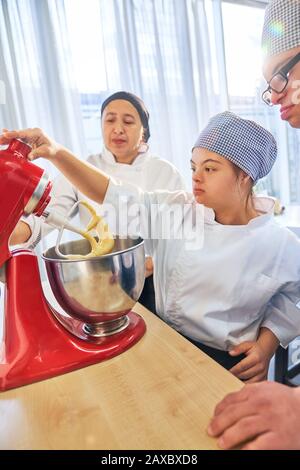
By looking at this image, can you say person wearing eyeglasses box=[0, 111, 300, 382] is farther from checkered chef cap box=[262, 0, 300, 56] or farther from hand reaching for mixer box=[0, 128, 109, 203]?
checkered chef cap box=[262, 0, 300, 56]

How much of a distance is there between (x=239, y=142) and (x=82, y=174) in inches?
16.6

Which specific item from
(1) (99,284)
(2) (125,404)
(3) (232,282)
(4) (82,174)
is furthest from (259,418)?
(4) (82,174)

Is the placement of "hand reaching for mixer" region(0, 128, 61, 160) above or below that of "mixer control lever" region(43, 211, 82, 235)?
above

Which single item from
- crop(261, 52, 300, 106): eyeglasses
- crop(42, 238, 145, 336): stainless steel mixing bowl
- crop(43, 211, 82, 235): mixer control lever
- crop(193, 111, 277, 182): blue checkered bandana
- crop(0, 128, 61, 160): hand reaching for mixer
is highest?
crop(261, 52, 300, 106): eyeglasses

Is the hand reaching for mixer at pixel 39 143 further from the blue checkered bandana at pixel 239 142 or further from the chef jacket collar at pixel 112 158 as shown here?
the chef jacket collar at pixel 112 158

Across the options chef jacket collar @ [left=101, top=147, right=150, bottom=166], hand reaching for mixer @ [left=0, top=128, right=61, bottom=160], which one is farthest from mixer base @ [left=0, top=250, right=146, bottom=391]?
chef jacket collar @ [left=101, top=147, right=150, bottom=166]

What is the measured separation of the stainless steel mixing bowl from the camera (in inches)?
21.3

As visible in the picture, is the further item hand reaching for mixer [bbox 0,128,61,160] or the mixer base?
hand reaching for mixer [bbox 0,128,61,160]

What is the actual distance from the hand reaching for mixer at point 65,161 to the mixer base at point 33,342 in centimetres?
23

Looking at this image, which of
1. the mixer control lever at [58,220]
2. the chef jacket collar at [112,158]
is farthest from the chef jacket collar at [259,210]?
the chef jacket collar at [112,158]

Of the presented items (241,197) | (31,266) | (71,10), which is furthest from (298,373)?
(71,10)

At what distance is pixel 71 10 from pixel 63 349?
2.04 metres

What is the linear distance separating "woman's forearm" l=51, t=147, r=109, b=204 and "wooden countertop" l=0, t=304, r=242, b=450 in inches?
15.6

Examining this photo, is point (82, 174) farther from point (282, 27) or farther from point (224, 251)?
point (282, 27)
